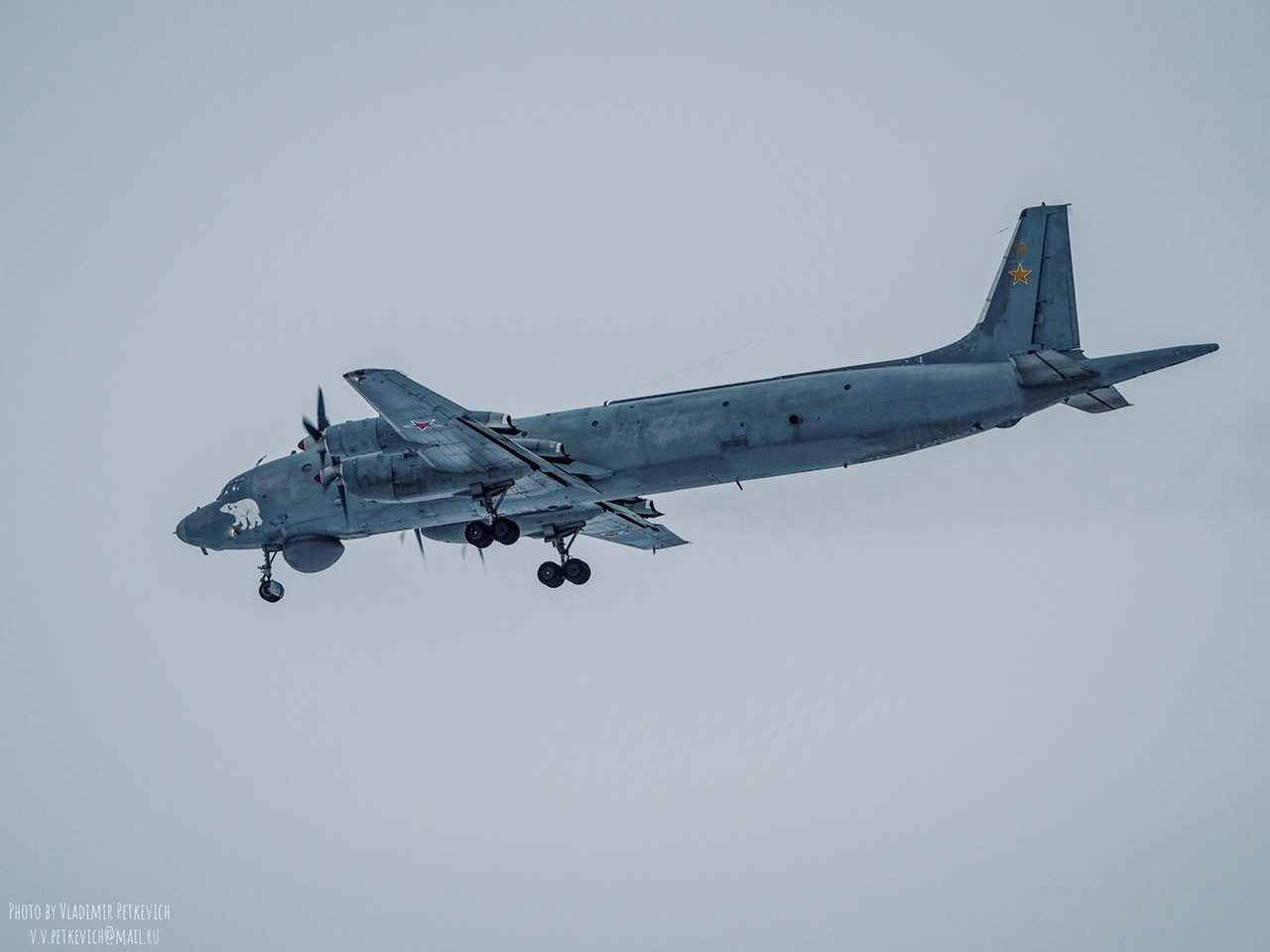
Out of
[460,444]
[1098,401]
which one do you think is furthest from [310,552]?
[1098,401]

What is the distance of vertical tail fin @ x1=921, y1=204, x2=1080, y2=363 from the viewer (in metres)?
31.3

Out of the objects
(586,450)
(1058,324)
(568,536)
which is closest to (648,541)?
(568,536)

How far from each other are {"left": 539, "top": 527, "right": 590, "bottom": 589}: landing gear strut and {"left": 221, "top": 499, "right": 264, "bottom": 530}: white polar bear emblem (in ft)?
23.6

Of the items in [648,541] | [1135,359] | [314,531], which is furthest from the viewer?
[648,541]

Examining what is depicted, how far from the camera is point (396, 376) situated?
103ft

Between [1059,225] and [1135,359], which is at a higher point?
[1059,225]

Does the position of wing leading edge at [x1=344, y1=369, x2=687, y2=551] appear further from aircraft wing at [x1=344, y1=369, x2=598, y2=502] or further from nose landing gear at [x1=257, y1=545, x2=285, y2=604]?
nose landing gear at [x1=257, y1=545, x2=285, y2=604]

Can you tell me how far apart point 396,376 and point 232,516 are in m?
9.20

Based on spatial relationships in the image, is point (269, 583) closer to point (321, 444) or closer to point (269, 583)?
point (269, 583)

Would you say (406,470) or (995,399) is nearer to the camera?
(995,399)

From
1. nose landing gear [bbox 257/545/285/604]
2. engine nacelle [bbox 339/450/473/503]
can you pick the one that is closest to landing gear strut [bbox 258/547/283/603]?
nose landing gear [bbox 257/545/285/604]

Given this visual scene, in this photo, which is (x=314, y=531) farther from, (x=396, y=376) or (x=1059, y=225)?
(x=1059, y=225)

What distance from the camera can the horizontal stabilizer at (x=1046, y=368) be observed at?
30.2 meters

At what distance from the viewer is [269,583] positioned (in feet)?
125
